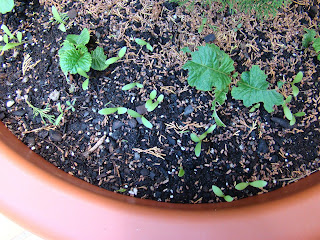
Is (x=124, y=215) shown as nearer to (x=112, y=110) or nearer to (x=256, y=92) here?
(x=112, y=110)

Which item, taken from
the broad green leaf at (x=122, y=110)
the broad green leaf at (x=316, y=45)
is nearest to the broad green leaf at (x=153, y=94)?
the broad green leaf at (x=122, y=110)

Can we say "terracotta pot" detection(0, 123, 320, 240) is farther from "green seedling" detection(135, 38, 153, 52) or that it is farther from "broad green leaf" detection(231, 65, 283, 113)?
"green seedling" detection(135, 38, 153, 52)

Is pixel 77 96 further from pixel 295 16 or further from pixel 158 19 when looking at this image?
pixel 295 16

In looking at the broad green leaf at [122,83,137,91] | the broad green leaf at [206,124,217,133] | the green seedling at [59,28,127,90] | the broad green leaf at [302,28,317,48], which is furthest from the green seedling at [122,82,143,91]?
the broad green leaf at [302,28,317,48]

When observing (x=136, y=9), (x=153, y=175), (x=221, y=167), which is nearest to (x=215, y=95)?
(x=221, y=167)

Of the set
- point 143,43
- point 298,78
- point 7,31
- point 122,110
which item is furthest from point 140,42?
point 298,78

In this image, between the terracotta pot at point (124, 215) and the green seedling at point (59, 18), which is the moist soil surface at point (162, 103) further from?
the terracotta pot at point (124, 215)
